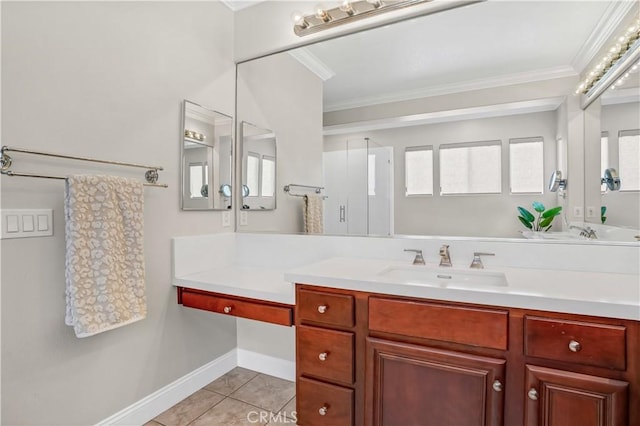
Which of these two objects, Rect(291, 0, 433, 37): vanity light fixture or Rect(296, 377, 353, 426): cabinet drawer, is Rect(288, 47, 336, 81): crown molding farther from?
Rect(296, 377, 353, 426): cabinet drawer

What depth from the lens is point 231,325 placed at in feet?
7.71

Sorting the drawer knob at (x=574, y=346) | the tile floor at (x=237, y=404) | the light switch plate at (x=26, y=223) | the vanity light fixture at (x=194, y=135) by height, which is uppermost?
the vanity light fixture at (x=194, y=135)

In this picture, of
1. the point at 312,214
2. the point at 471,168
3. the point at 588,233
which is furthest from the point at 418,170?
the point at 588,233

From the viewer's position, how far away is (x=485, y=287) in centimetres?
119

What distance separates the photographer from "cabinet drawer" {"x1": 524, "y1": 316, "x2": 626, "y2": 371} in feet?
3.30

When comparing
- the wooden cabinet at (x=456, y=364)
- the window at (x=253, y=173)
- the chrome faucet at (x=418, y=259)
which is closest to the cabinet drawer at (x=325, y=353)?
the wooden cabinet at (x=456, y=364)

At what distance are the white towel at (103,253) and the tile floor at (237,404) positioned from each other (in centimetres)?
67

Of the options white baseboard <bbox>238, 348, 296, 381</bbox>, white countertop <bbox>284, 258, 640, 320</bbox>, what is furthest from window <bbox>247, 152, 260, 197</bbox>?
white baseboard <bbox>238, 348, 296, 381</bbox>

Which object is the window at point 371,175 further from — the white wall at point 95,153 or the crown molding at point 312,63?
the white wall at point 95,153

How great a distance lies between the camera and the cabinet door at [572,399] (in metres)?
0.99

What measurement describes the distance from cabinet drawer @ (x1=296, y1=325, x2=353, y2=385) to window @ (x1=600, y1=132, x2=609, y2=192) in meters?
1.34

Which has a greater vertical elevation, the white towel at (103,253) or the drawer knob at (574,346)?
the white towel at (103,253)

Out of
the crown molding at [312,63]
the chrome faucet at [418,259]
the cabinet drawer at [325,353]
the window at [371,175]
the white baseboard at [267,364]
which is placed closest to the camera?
the cabinet drawer at [325,353]

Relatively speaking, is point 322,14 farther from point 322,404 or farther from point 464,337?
point 322,404
